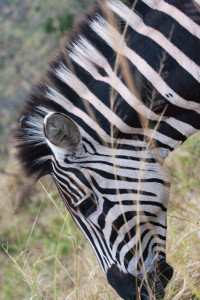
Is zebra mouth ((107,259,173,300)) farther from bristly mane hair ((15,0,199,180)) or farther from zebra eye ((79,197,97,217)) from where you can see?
bristly mane hair ((15,0,199,180))

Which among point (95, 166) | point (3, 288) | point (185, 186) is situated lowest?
point (185, 186)

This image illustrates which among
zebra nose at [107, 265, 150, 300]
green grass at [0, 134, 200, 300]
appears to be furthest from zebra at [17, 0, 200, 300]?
green grass at [0, 134, 200, 300]

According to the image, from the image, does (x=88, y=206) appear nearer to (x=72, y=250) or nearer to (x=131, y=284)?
(x=131, y=284)

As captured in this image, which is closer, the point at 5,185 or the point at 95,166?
the point at 95,166

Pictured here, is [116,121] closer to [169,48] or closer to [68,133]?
[68,133]

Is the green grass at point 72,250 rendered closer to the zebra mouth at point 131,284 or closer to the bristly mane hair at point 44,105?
the zebra mouth at point 131,284

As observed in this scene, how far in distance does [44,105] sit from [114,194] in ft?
2.49

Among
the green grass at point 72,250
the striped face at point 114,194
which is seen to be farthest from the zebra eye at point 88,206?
the green grass at point 72,250

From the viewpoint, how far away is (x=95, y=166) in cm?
255

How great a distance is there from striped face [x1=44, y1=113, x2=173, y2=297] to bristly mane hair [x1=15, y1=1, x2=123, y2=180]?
0.56 feet

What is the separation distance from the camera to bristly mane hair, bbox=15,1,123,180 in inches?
106

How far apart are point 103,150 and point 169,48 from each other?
76 centimetres

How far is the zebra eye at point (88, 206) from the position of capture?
2.56 m

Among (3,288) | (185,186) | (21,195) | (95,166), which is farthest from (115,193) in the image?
(21,195)
